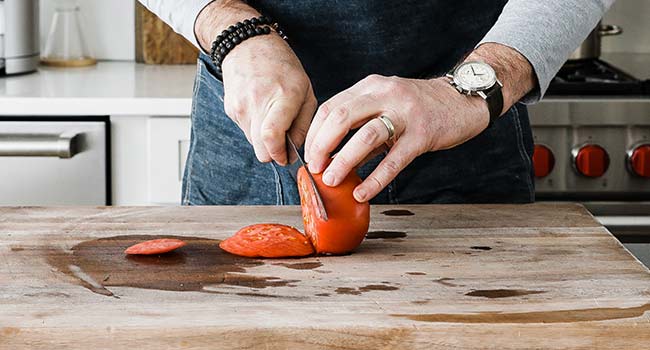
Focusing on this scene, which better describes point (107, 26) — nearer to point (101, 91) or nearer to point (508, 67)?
point (101, 91)

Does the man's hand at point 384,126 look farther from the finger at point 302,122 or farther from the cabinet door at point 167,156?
the cabinet door at point 167,156

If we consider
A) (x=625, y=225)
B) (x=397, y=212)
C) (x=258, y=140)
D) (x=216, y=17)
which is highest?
(x=216, y=17)

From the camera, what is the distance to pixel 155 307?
977 millimetres

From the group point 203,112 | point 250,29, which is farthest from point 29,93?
point 250,29

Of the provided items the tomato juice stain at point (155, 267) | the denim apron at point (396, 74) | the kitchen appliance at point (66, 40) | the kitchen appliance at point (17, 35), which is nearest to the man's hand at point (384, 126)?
the tomato juice stain at point (155, 267)

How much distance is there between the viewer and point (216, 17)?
52.7 inches

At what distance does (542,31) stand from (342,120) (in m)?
0.28

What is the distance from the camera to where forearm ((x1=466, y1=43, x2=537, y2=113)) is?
→ 47.6 inches

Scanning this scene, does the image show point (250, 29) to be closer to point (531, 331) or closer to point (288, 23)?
point (288, 23)

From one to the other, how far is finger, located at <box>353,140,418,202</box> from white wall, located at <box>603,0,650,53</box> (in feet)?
5.32

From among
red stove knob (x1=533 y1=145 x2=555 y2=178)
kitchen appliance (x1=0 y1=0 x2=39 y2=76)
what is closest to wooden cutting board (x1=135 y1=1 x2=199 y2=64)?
kitchen appliance (x1=0 y1=0 x2=39 y2=76)

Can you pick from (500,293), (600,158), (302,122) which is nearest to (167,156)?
(600,158)

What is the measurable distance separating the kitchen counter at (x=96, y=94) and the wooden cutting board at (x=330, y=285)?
71cm

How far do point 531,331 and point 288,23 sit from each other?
658mm
